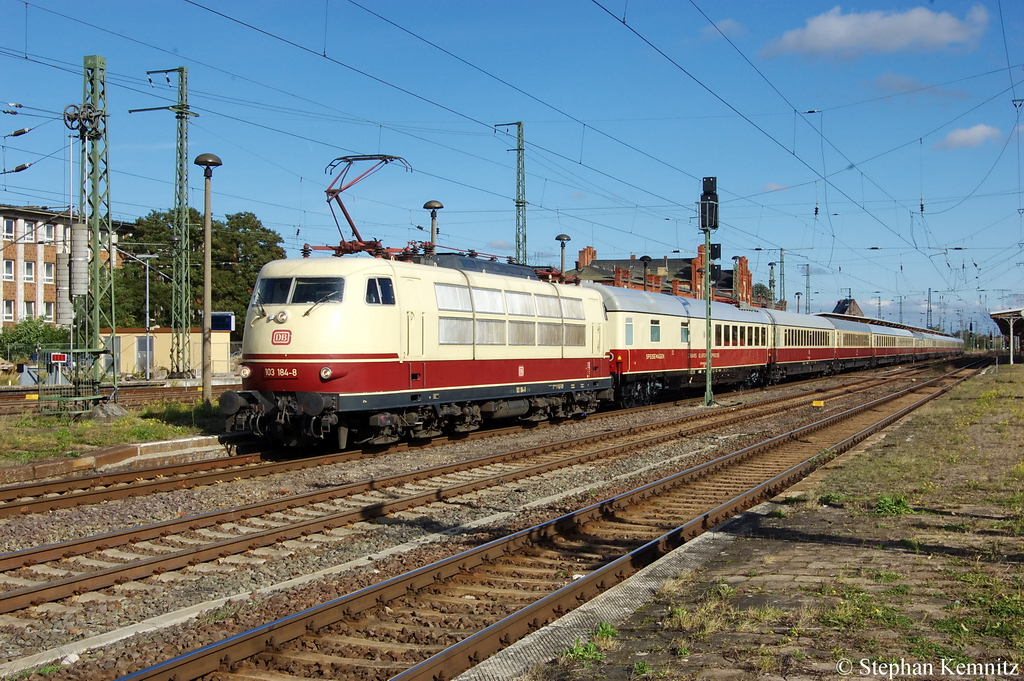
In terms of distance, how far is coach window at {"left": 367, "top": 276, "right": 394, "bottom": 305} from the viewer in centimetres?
1559

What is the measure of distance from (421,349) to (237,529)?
7.05 m

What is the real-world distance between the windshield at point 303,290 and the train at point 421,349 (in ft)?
0.07

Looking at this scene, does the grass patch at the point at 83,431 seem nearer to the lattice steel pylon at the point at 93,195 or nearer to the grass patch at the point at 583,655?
the lattice steel pylon at the point at 93,195

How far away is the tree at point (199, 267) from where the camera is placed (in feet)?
210

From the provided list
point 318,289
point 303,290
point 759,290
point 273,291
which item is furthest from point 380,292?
point 759,290

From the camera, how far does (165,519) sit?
1056 centimetres

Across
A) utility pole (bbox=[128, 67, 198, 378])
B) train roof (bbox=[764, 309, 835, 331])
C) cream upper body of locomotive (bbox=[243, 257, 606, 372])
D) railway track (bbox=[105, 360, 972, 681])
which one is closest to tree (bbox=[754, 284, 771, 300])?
train roof (bbox=[764, 309, 835, 331])

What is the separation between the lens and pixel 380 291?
15734mm

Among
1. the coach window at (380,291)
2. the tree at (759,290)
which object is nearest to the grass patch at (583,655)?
the coach window at (380,291)

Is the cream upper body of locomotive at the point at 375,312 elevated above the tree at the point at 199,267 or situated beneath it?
situated beneath

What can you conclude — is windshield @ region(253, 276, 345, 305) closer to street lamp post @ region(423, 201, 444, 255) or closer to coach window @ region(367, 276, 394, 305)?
coach window @ region(367, 276, 394, 305)

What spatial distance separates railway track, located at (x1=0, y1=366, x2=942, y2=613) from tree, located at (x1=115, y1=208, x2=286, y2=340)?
169 ft

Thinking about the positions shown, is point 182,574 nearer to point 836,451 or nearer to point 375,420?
point 375,420

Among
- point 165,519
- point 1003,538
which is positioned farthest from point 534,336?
point 1003,538
